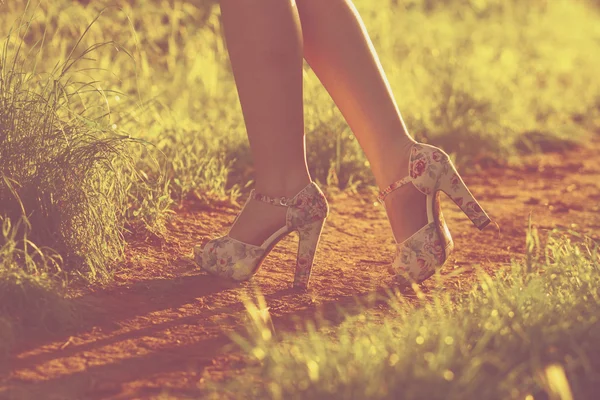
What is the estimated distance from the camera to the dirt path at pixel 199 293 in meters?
1.75

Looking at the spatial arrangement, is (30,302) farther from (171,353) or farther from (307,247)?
(307,247)

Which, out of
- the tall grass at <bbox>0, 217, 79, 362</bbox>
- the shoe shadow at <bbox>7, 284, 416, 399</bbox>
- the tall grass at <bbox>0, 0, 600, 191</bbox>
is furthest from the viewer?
the tall grass at <bbox>0, 0, 600, 191</bbox>

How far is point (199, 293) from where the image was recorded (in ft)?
7.32

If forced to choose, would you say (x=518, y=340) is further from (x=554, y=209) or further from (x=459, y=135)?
(x=459, y=135)

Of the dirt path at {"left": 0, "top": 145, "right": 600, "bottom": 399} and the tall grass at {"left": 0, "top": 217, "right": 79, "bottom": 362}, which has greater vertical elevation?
the tall grass at {"left": 0, "top": 217, "right": 79, "bottom": 362}

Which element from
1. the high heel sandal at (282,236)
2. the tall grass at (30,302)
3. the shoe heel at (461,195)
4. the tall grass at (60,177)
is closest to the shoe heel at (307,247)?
the high heel sandal at (282,236)

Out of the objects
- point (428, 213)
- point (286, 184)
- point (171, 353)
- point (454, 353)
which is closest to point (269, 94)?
point (286, 184)

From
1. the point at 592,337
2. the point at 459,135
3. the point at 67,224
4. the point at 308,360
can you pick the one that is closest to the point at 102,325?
the point at 67,224

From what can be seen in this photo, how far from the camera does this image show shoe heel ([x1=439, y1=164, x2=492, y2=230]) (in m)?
2.30

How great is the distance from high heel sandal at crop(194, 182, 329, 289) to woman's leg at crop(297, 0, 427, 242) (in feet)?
0.64

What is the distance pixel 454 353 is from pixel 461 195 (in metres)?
0.72

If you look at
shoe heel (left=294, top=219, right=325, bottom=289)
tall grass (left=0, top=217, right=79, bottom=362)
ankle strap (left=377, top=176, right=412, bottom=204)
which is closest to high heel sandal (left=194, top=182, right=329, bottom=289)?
shoe heel (left=294, top=219, right=325, bottom=289)

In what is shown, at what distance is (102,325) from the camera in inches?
78.1

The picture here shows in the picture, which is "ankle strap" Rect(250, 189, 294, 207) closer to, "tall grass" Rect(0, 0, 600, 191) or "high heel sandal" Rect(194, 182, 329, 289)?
"high heel sandal" Rect(194, 182, 329, 289)
